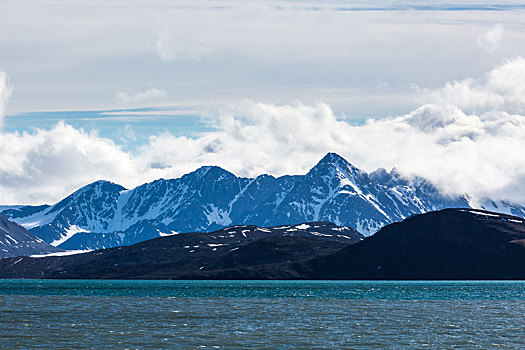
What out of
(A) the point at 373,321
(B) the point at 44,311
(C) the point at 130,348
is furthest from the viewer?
(B) the point at 44,311

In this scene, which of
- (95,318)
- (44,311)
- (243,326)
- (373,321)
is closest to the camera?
(243,326)

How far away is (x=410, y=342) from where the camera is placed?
86.5 metres

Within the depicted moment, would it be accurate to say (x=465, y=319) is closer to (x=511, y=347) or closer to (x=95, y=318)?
(x=511, y=347)

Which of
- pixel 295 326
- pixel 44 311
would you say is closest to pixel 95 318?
pixel 44 311

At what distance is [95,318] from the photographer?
121 metres

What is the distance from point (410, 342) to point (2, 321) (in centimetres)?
6162

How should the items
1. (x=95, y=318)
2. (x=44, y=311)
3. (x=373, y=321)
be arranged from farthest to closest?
(x=44, y=311)
(x=95, y=318)
(x=373, y=321)

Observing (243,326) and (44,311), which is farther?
(44,311)

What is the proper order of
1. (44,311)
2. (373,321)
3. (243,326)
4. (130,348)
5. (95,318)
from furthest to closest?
1. (44,311)
2. (95,318)
3. (373,321)
4. (243,326)
5. (130,348)

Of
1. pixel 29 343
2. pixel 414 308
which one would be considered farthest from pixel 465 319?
pixel 29 343

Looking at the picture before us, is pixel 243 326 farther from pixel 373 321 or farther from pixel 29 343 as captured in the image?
pixel 29 343

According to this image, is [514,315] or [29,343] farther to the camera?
[514,315]

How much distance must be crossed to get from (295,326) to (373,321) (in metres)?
13.7

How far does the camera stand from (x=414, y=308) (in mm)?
147250
